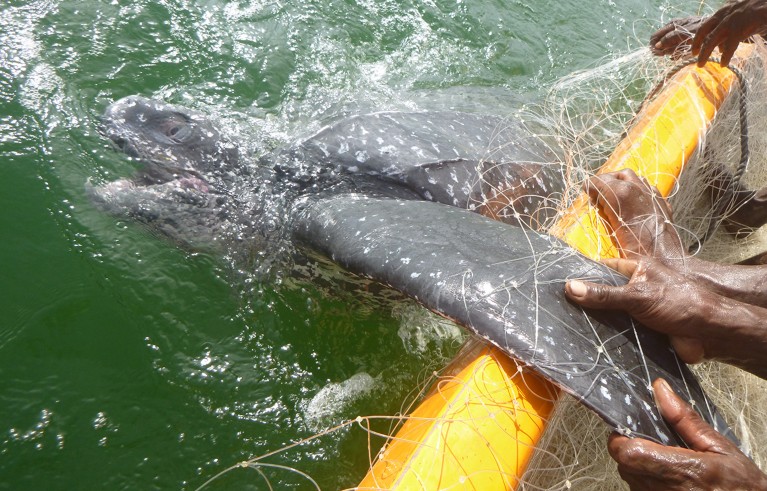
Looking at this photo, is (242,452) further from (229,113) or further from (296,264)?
(229,113)

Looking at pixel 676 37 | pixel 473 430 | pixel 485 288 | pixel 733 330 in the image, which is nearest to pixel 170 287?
pixel 485 288

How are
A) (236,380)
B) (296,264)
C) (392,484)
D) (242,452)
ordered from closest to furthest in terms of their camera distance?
(392,484) < (242,452) < (236,380) < (296,264)

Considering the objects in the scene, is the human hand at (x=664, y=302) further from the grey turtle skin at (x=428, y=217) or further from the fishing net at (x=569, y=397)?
the fishing net at (x=569, y=397)

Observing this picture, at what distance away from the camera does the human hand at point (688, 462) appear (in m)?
1.80

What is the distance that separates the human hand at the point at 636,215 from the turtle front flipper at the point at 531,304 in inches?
16.3

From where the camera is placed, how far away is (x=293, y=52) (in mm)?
4945

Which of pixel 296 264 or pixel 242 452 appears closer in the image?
pixel 242 452

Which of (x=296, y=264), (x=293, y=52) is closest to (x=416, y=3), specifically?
(x=293, y=52)

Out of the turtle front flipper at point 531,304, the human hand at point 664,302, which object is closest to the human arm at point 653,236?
the human hand at point 664,302

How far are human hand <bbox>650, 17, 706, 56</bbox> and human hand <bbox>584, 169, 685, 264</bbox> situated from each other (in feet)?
5.08

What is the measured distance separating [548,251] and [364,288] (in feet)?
3.94

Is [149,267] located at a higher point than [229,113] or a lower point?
lower

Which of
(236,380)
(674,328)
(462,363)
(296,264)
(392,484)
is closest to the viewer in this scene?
(392,484)

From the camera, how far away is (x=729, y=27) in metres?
3.16
